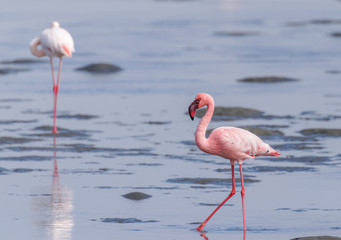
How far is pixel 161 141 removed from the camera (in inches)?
557

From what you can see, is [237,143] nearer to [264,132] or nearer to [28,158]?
[28,158]

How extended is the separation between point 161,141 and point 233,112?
2766 mm

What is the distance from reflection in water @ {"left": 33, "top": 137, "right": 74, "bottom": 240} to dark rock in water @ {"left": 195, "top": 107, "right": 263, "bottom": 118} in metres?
5.63

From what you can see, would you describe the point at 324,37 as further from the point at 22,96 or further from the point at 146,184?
the point at 146,184

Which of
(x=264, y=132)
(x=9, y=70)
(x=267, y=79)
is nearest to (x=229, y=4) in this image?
(x=9, y=70)

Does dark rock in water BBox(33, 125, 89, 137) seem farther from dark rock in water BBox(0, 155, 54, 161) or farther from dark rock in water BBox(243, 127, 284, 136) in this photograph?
dark rock in water BBox(243, 127, 284, 136)

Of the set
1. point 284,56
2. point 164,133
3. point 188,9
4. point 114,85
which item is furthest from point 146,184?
point 188,9

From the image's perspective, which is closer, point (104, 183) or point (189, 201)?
point (189, 201)

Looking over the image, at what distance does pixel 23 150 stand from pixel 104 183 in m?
2.58

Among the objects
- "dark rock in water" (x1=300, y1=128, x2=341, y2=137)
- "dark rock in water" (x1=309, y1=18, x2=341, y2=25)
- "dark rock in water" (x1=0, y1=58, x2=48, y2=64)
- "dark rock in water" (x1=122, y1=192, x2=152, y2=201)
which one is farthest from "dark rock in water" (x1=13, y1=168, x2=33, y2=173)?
"dark rock in water" (x1=309, y1=18, x2=341, y2=25)

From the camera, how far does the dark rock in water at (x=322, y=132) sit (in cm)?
1440

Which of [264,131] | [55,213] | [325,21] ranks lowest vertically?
[55,213]

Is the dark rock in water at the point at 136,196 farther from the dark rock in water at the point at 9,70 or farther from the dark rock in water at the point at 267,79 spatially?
the dark rock in water at the point at 9,70

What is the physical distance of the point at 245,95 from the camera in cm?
1938
